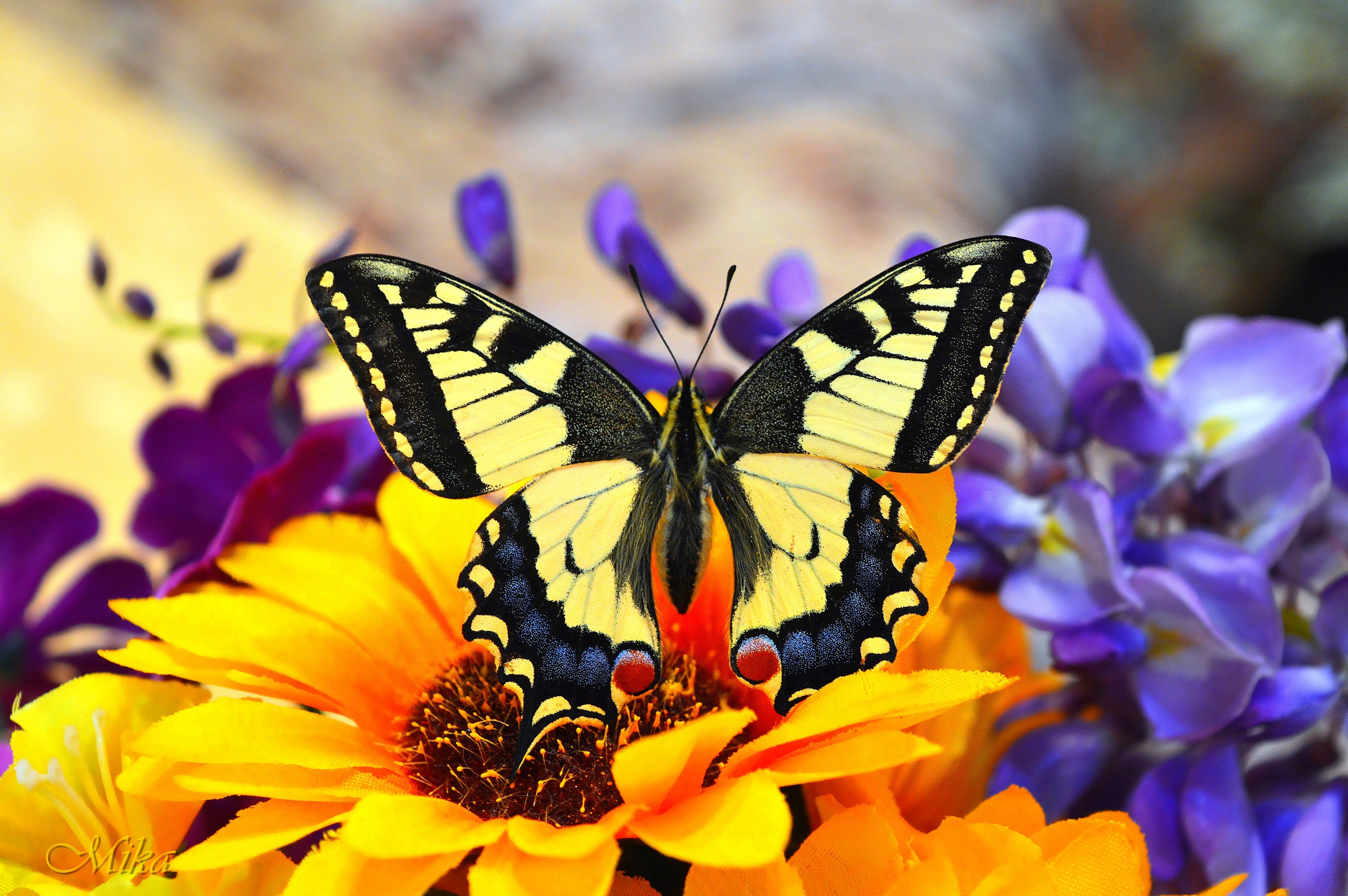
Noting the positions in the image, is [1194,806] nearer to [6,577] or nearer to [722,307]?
[722,307]

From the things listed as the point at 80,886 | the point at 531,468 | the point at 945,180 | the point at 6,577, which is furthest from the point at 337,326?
the point at 945,180

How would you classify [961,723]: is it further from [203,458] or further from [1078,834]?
[203,458]

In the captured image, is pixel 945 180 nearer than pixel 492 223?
No

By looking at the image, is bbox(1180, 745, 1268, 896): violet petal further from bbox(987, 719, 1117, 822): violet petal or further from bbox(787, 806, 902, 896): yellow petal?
bbox(787, 806, 902, 896): yellow petal

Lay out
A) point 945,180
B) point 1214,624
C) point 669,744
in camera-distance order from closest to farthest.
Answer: point 669,744, point 1214,624, point 945,180

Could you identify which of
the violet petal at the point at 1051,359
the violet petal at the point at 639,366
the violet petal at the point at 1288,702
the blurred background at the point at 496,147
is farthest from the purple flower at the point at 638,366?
the blurred background at the point at 496,147

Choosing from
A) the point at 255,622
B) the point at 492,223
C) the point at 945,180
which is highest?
the point at 945,180

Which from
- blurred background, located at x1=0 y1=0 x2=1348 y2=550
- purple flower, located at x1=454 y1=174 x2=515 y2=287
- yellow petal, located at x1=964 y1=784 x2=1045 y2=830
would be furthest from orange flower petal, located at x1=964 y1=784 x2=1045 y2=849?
blurred background, located at x1=0 y1=0 x2=1348 y2=550
